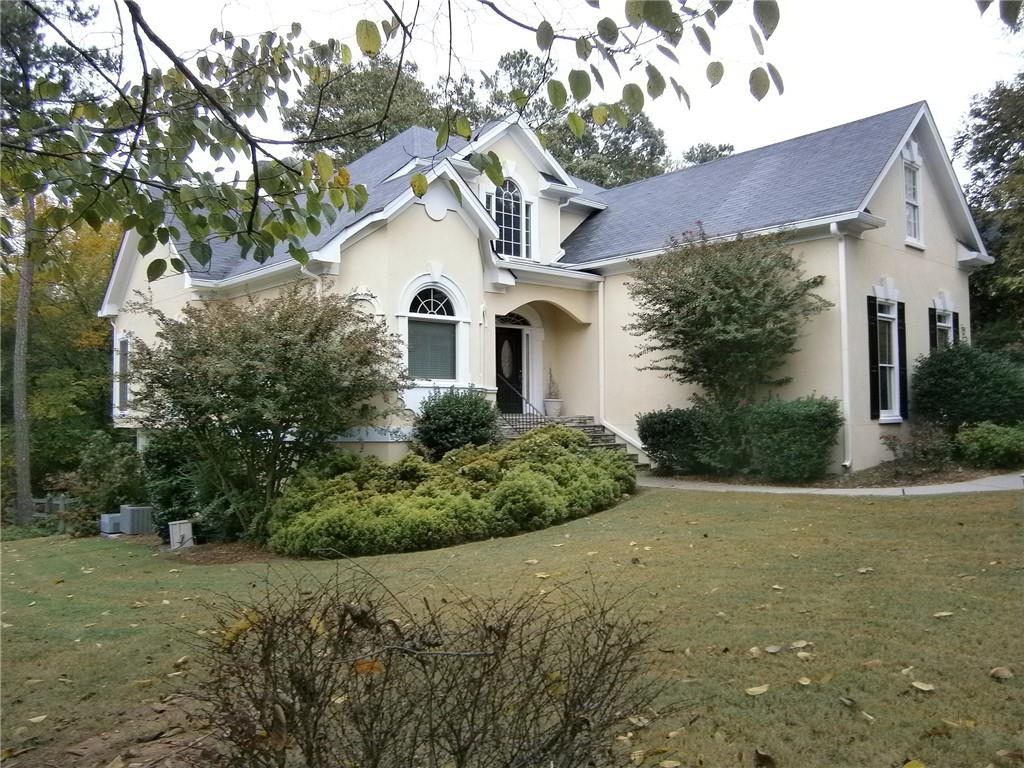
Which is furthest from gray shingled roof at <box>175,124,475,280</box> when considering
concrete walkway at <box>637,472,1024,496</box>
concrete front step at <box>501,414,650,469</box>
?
concrete walkway at <box>637,472,1024,496</box>

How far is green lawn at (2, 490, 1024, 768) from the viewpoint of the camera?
3.60 metres

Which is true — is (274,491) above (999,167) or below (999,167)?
below

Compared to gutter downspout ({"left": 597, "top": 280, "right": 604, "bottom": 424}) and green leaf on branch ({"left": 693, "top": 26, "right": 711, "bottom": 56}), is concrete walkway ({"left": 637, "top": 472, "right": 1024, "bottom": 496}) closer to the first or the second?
gutter downspout ({"left": 597, "top": 280, "right": 604, "bottom": 424})

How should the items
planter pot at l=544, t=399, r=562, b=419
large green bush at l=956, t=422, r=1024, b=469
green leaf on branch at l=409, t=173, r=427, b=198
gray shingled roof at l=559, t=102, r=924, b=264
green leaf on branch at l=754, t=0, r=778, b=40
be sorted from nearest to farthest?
1. green leaf on branch at l=754, t=0, r=778, b=40
2. green leaf on branch at l=409, t=173, r=427, b=198
3. large green bush at l=956, t=422, r=1024, b=469
4. gray shingled roof at l=559, t=102, r=924, b=264
5. planter pot at l=544, t=399, r=562, b=419

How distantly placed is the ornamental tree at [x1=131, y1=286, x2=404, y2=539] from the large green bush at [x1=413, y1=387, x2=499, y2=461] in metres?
1.55

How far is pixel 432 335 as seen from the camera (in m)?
14.7

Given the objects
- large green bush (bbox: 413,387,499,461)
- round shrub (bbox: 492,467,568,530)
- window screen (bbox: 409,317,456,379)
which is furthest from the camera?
window screen (bbox: 409,317,456,379)

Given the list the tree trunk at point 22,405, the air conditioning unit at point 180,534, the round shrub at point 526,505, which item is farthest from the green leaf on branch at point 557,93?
the tree trunk at point 22,405

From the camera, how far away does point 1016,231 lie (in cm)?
1806

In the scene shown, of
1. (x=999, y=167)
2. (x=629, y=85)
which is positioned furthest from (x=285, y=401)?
(x=999, y=167)

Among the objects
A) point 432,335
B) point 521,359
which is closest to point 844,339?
point 521,359

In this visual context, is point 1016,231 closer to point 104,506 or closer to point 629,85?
point 629,85

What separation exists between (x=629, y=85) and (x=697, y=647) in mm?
3249

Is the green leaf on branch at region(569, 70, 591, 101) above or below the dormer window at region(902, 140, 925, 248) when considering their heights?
below
